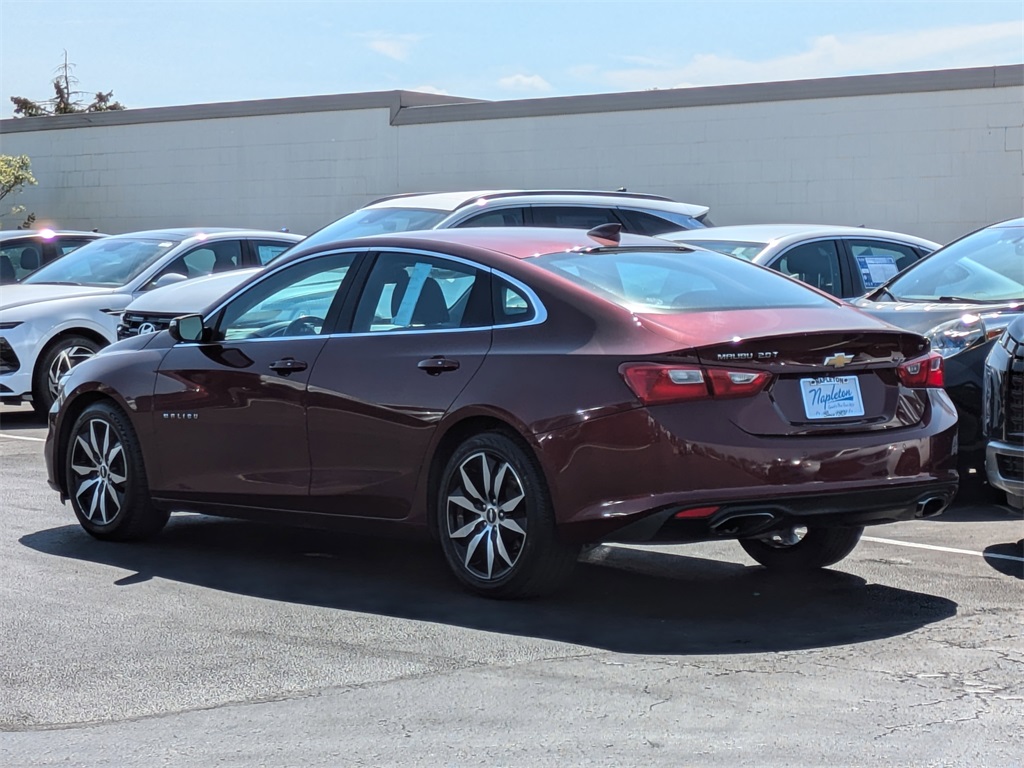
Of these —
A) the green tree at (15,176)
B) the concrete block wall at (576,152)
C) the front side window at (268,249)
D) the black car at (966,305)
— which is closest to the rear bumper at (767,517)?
the black car at (966,305)

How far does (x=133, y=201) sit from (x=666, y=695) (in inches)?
1073

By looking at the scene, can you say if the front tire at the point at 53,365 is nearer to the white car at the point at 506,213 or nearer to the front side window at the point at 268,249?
the front side window at the point at 268,249

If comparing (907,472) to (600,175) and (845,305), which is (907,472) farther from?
(600,175)

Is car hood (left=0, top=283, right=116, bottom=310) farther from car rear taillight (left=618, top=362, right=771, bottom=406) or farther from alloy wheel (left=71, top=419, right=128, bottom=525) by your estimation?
car rear taillight (left=618, top=362, right=771, bottom=406)

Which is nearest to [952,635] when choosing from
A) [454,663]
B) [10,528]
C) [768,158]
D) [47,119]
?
[454,663]

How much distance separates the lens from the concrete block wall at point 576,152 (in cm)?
2159

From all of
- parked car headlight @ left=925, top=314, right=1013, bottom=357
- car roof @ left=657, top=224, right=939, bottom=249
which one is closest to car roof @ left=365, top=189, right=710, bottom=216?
car roof @ left=657, top=224, right=939, bottom=249

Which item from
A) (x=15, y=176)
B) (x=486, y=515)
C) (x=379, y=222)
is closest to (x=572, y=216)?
(x=379, y=222)

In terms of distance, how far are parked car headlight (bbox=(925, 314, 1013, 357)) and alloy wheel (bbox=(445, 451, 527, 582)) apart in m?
3.47

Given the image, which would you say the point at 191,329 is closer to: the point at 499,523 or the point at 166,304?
the point at 499,523

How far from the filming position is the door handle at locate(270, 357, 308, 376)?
23.2 feet

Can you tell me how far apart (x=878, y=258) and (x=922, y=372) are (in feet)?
20.7

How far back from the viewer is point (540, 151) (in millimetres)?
25375

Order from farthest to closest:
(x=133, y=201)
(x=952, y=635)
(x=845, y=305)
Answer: (x=133, y=201), (x=845, y=305), (x=952, y=635)
